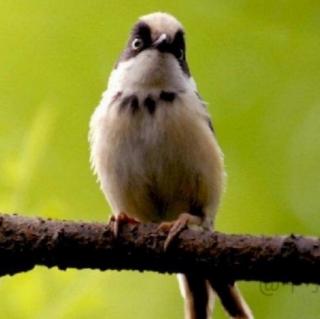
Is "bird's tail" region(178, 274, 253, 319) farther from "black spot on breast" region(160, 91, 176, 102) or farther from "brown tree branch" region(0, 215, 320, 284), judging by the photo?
"brown tree branch" region(0, 215, 320, 284)

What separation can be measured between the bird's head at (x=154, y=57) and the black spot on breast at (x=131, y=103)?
45 millimetres

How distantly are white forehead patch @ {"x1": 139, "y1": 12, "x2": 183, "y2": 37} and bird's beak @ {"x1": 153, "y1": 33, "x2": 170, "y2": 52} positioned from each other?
15mm

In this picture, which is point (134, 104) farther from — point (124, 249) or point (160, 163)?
point (124, 249)

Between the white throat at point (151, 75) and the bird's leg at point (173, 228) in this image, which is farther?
the white throat at point (151, 75)

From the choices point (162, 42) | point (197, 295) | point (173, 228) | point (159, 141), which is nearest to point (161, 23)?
point (162, 42)

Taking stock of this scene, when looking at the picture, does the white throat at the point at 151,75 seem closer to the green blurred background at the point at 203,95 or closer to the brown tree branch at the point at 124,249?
the green blurred background at the point at 203,95

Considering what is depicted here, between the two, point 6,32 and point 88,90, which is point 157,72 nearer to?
point 88,90

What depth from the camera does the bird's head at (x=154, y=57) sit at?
297 centimetres

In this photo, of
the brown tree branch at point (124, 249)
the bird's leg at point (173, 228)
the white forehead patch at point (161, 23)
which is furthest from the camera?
the white forehead patch at point (161, 23)

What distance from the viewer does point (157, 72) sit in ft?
9.85

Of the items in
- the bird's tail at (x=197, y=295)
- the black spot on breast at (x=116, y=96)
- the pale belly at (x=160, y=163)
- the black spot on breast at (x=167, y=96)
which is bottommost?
the bird's tail at (x=197, y=295)

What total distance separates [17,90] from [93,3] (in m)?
0.31

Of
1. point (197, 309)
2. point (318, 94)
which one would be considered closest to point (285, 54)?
point (318, 94)

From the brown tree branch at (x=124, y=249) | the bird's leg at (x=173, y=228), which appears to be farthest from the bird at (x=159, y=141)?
the brown tree branch at (x=124, y=249)
